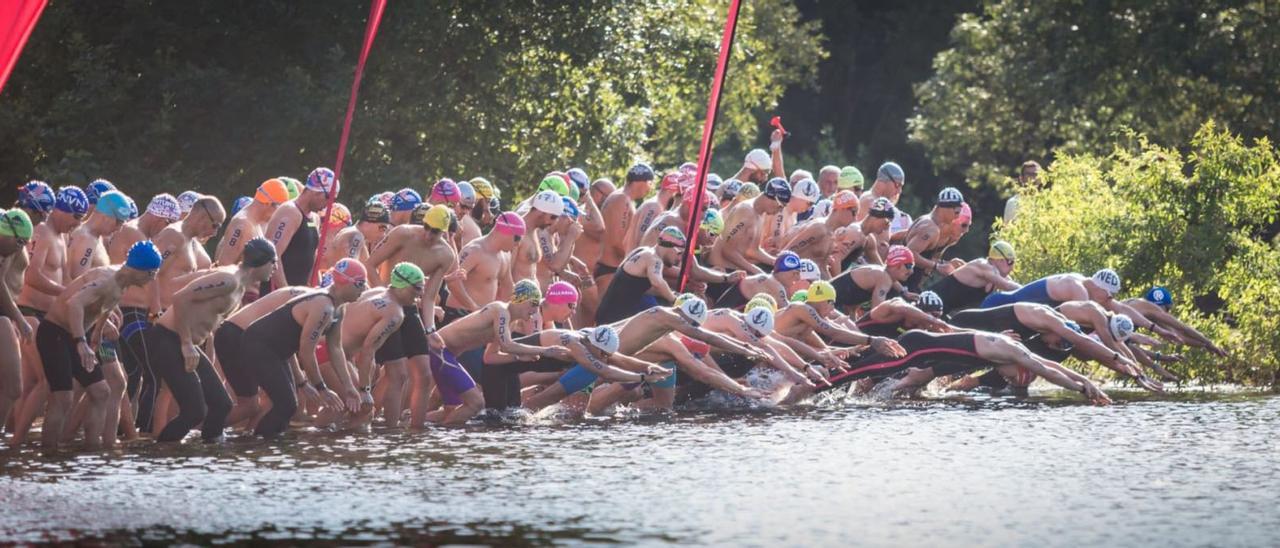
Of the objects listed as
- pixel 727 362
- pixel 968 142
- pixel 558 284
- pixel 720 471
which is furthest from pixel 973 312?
pixel 968 142

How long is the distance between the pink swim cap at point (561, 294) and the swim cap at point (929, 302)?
3.66 meters

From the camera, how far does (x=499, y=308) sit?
16.5 meters

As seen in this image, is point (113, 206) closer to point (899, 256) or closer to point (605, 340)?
point (605, 340)

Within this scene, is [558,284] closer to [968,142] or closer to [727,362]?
[727,362]

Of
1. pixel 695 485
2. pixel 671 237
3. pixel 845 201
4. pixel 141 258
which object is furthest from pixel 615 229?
pixel 695 485

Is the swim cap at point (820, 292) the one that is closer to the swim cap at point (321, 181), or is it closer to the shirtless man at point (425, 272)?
the shirtless man at point (425, 272)

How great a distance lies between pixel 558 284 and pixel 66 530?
24.4ft

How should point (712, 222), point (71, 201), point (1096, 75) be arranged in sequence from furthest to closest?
point (1096, 75) → point (712, 222) → point (71, 201)

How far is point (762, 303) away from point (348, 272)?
14.8 feet

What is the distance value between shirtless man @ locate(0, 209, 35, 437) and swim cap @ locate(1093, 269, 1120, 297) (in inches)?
405

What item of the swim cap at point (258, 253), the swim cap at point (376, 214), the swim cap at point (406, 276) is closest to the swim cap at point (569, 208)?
the swim cap at point (376, 214)

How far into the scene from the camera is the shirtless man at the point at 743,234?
20.2 meters

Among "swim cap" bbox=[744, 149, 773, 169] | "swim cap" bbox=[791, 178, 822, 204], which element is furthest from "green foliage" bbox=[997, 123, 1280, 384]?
"swim cap" bbox=[744, 149, 773, 169]

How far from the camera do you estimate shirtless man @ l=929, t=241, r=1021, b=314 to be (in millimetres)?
20844
